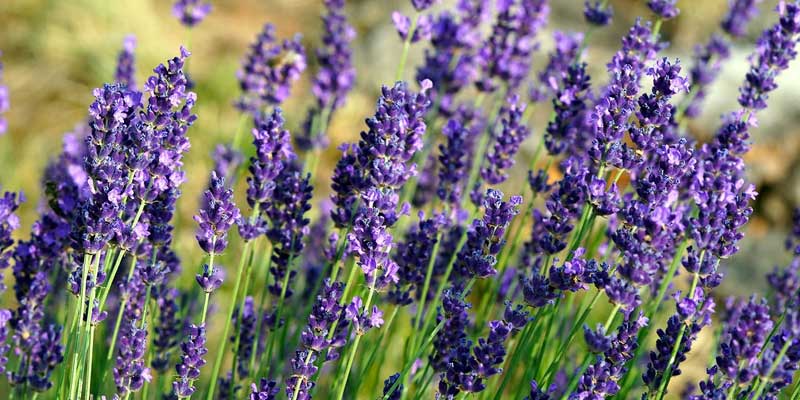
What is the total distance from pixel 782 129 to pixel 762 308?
5390 mm

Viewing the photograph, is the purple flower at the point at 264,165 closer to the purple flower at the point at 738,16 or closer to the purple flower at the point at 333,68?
the purple flower at the point at 333,68

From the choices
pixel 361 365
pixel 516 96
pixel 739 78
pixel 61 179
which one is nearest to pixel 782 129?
pixel 739 78

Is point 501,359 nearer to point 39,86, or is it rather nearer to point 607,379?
point 607,379

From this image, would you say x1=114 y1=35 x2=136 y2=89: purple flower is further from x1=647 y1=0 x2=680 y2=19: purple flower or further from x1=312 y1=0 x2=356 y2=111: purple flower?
x1=647 y1=0 x2=680 y2=19: purple flower

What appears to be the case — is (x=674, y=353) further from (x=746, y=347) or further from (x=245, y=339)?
(x=245, y=339)

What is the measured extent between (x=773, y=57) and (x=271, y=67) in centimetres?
162

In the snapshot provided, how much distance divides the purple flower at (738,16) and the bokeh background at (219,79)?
2743 mm

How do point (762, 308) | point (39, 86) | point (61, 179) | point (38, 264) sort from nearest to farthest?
point (762, 308), point (38, 264), point (61, 179), point (39, 86)

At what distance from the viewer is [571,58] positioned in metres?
3.00

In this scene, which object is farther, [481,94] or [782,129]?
[782,129]

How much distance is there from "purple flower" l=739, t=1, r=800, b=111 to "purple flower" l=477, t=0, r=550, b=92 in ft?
2.88

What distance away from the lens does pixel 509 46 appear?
2.99m

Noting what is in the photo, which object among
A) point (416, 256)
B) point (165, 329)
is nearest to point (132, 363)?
point (165, 329)

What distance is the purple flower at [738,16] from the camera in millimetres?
2980
